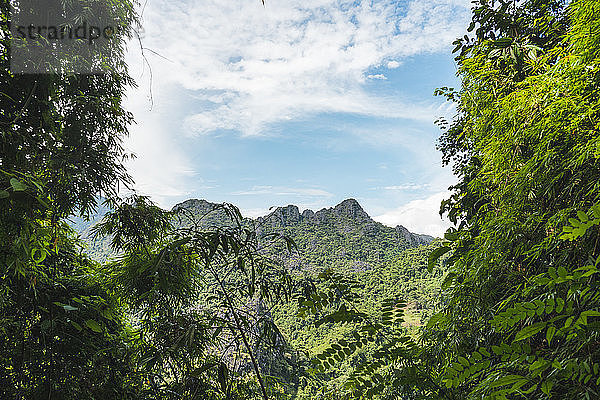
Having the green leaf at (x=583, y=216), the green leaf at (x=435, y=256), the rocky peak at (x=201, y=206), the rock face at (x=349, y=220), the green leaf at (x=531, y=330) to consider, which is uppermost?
the rock face at (x=349, y=220)

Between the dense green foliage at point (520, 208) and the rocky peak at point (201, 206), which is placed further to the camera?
the rocky peak at point (201, 206)

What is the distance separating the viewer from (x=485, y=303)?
155 centimetres

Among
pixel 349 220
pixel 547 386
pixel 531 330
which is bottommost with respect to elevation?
pixel 547 386

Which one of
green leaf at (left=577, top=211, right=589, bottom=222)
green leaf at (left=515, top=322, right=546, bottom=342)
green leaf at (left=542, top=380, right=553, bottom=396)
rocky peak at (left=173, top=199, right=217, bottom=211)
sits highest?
rocky peak at (left=173, top=199, right=217, bottom=211)

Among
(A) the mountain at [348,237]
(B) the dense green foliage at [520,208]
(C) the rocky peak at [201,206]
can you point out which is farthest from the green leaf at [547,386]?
(A) the mountain at [348,237]

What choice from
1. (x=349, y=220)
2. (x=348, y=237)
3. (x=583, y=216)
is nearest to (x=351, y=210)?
(x=349, y=220)

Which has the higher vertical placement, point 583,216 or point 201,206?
point 201,206

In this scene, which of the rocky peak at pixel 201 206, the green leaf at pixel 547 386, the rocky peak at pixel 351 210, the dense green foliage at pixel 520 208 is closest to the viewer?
the green leaf at pixel 547 386

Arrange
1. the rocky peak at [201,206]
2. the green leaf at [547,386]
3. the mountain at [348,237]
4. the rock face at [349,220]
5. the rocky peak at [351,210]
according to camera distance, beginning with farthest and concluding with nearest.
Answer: the rocky peak at [351,210], the rock face at [349,220], the mountain at [348,237], the rocky peak at [201,206], the green leaf at [547,386]

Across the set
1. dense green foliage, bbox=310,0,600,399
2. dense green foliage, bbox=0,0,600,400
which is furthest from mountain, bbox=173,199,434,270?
dense green foliage, bbox=310,0,600,399

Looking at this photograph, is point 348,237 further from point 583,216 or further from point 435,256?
point 583,216

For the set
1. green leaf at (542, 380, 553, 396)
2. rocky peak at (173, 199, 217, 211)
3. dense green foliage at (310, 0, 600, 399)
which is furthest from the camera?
rocky peak at (173, 199, 217, 211)

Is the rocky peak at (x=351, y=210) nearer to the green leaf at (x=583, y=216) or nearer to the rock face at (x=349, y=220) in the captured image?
the rock face at (x=349, y=220)

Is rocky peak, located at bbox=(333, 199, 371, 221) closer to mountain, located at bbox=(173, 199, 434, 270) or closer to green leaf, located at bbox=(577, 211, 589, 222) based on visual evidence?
mountain, located at bbox=(173, 199, 434, 270)
